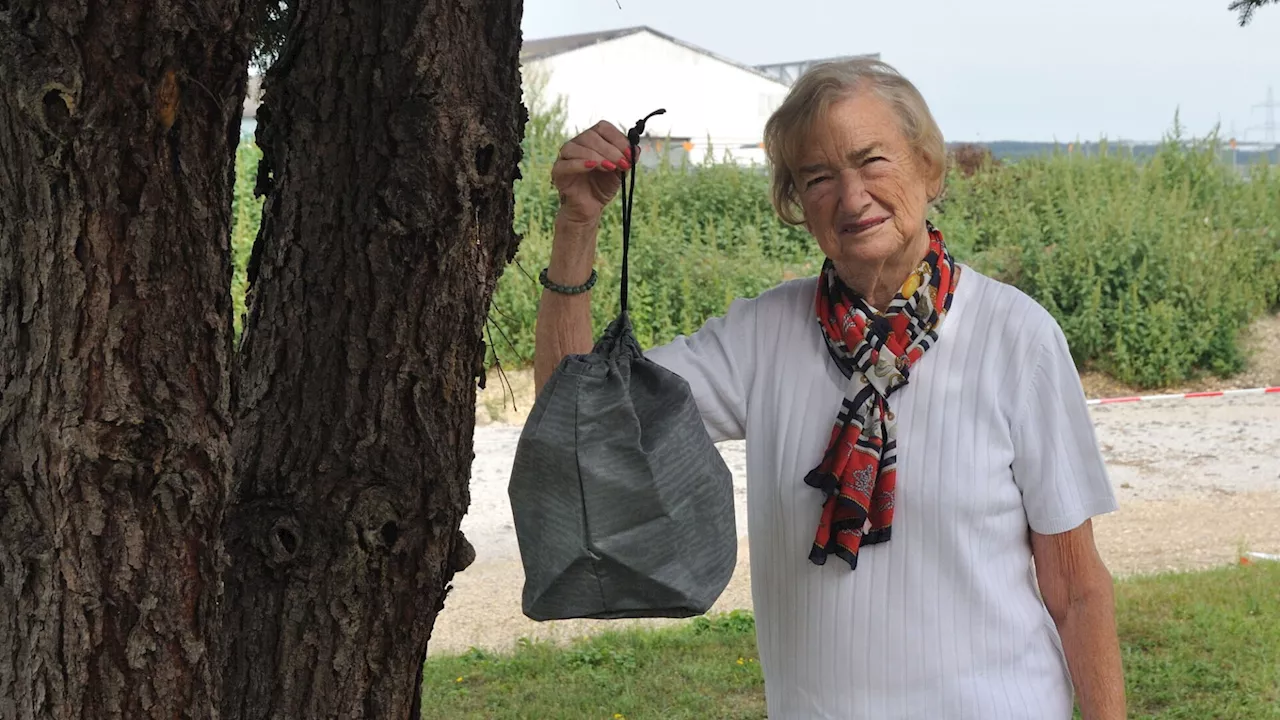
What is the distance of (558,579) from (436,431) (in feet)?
1.65

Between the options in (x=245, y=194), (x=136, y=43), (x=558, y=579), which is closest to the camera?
(x=136, y=43)

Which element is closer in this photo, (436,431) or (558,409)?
(558,409)

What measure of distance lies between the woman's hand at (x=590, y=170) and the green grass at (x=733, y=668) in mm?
3045

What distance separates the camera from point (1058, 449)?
2.10 meters

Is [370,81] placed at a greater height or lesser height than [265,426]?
greater

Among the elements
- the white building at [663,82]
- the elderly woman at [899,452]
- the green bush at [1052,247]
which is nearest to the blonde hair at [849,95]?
the elderly woman at [899,452]

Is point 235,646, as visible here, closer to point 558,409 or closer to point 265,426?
point 265,426

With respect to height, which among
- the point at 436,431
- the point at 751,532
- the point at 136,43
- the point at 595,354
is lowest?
the point at 751,532

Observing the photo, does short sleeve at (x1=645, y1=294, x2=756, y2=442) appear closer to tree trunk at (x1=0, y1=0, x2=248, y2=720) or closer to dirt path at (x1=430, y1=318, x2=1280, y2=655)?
tree trunk at (x1=0, y1=0, x2=248, y2=720)

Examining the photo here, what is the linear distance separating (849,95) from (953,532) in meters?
0.69

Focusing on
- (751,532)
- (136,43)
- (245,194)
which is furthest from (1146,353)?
(136,43)

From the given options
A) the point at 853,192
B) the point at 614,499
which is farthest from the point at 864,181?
the point at 614,499

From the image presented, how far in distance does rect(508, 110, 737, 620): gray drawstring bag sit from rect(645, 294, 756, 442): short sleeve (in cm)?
33

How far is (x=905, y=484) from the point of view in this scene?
2.14 metres
